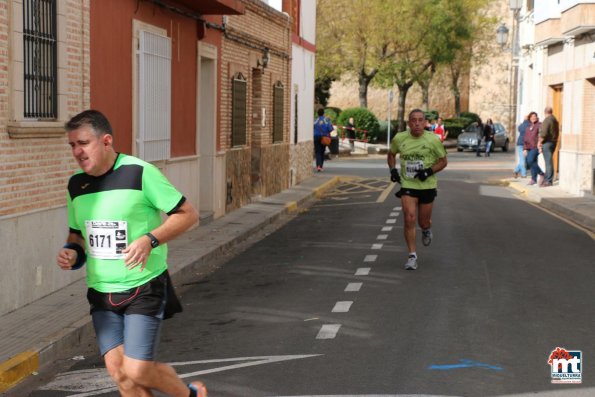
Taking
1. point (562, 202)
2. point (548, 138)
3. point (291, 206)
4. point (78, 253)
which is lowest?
point (291, 206)

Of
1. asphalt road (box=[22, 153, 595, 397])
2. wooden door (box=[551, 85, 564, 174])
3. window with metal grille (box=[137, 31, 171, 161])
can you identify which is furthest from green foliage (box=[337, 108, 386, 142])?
window with metal grille (box=[137, 31, 171, 161])

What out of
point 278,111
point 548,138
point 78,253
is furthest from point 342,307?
point 548,138

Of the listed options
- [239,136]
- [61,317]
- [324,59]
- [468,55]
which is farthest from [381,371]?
[468,55]

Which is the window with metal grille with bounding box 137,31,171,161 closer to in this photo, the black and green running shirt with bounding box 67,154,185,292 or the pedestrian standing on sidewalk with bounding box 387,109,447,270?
the pedestrian standing on sidewalk with bounding box 387,109,447,270

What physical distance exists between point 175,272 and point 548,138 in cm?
1672

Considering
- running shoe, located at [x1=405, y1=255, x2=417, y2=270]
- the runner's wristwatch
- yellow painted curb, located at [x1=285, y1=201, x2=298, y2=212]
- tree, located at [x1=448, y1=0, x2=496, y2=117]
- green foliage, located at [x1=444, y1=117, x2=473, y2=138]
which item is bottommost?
yellow painted curb, located at [x1=285, y1=201, x2=298, y2=212]

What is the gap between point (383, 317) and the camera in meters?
9.42

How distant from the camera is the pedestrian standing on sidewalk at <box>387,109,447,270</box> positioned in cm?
1259

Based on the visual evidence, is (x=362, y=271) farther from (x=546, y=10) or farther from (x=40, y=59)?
(x=546, y=10)

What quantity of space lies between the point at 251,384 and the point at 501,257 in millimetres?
7369

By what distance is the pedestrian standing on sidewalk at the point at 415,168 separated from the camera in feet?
41.3

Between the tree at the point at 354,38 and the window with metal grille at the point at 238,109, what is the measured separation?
3515 centimetres

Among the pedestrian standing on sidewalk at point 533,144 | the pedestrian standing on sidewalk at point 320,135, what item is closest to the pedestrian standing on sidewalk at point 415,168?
the pedestrian standing on sidewalk at point 533,144

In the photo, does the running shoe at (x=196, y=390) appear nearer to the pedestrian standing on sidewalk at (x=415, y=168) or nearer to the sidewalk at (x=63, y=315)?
the sidewalk at (x=63, y=315)
